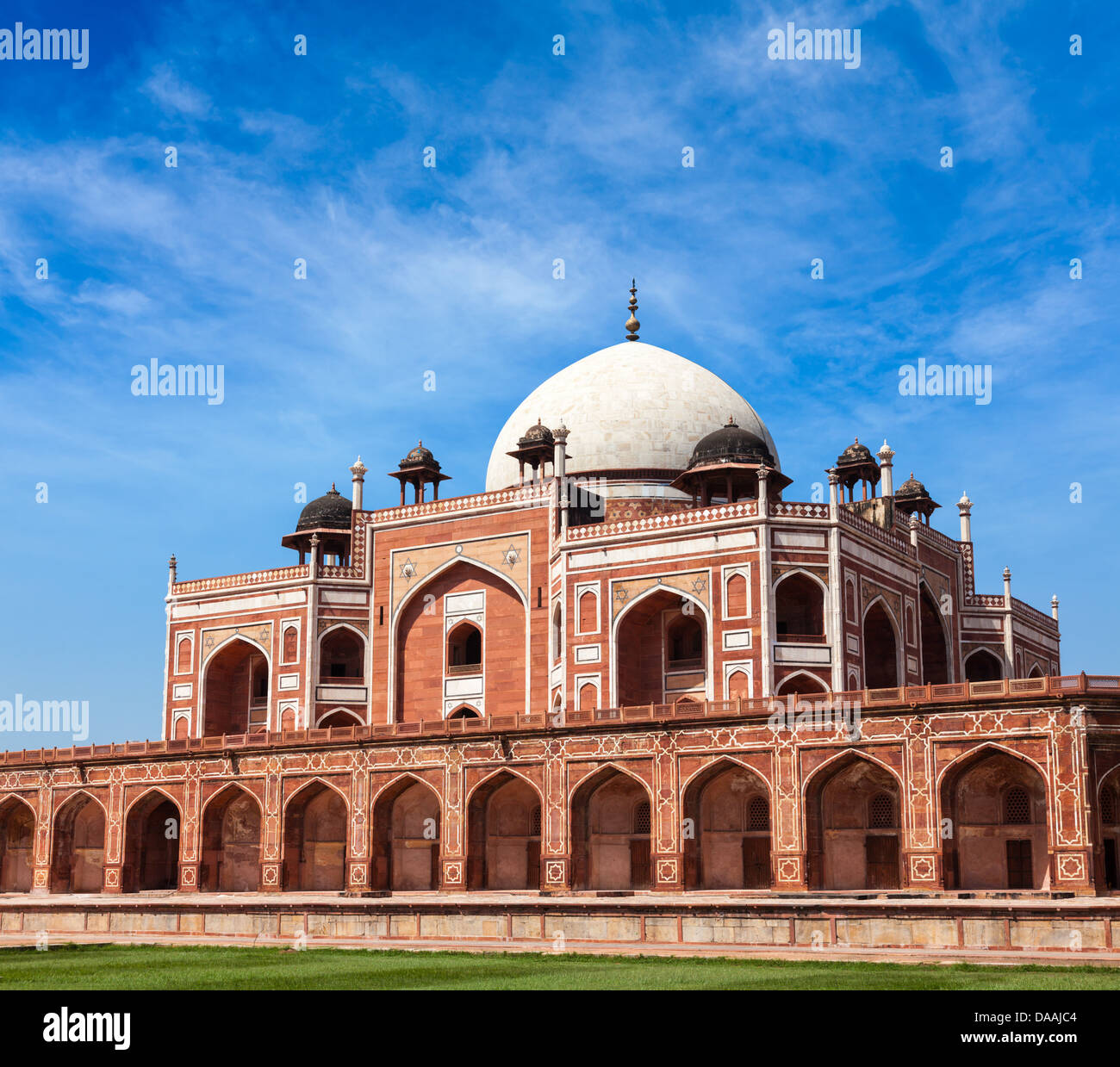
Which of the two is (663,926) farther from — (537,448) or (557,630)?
(537,448)

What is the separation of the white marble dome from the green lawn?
23.4 metres

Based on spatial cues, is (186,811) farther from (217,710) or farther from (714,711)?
(714,711)

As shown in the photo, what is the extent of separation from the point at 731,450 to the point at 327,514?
45.4 feet

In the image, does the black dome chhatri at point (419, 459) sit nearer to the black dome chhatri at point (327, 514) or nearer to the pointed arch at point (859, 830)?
the black dome chhatri at point (327, 514)

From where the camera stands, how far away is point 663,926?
75.2 feet

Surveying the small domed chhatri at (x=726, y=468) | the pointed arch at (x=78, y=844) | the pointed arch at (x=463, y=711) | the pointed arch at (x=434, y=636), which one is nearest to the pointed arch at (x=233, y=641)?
the pointed arch at (x=434, y=636)

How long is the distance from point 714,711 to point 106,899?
16.3 metres

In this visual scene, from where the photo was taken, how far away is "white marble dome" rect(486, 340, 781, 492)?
144 feet

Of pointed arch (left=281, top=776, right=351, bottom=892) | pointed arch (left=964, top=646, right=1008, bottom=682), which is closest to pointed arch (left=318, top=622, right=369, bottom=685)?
pointed arch (left=281, top=776, right=351, bottom=892)

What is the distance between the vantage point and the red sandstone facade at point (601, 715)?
96.3 feet

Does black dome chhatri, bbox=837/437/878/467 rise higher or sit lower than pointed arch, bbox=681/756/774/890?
higher

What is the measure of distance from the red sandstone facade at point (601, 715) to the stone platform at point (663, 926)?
2880 millimetres

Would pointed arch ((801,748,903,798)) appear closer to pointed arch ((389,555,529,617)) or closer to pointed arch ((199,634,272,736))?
pointed arch ((389,555,529,617))
